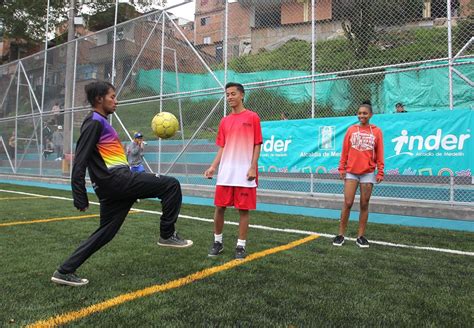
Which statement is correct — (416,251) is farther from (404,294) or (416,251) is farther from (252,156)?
(252,156)

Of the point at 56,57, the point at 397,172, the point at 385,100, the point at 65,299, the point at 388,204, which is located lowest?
the point at 65,299

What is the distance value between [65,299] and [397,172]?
6064mm

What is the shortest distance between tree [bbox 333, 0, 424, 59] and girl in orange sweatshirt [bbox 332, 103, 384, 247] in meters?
3.99

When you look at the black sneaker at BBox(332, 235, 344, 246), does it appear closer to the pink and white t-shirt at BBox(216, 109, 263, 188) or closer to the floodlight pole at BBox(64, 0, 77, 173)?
the pink and white t-shirt at BBox(216, 109, 263, 188)

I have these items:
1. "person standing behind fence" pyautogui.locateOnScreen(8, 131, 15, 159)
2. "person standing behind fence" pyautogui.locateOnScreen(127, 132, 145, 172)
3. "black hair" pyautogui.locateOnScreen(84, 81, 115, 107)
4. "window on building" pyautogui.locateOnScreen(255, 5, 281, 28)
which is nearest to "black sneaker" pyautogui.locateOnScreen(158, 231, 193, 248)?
"black hair" pyautogui.locateOnScreen(84, 81, 115, 107)

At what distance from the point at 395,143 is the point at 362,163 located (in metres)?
2.60

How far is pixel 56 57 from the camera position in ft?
50.5

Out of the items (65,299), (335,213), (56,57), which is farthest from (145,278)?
(56,57)

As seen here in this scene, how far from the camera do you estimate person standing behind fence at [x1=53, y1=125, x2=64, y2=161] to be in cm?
1555

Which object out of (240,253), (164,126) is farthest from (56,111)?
(240,253)

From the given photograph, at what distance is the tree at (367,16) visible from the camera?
8.11 m

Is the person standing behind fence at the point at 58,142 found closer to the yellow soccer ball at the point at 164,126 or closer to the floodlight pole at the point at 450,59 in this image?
the yellow soccer ball at the point at 164,126

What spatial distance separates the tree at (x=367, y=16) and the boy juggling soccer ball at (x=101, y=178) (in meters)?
6.65

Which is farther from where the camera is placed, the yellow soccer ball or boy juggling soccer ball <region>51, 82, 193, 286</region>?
the yellow soccer ball
